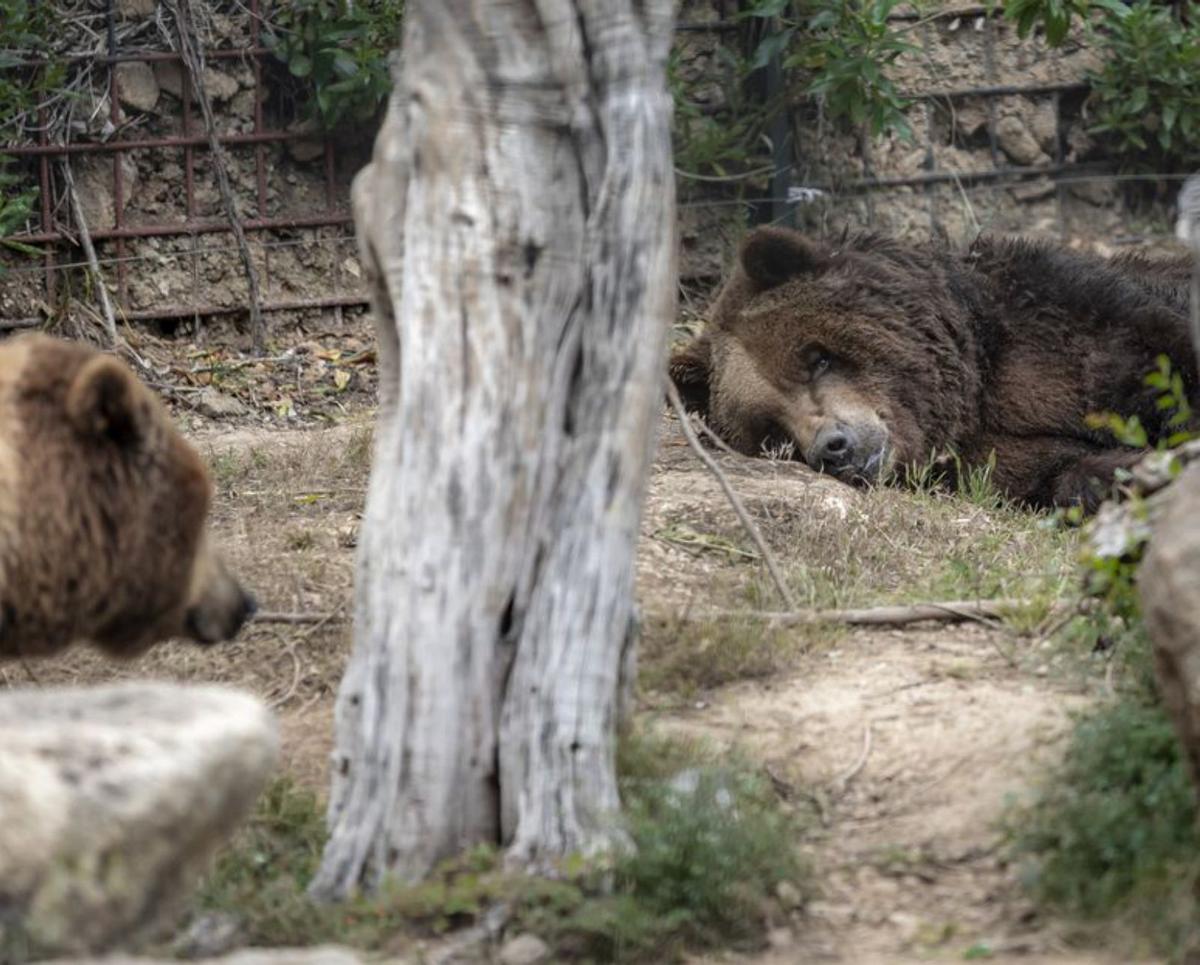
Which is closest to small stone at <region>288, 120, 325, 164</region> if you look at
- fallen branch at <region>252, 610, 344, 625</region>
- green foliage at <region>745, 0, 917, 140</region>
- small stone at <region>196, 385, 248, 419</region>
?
small stone at <region>196, 385, 248, 419</region>

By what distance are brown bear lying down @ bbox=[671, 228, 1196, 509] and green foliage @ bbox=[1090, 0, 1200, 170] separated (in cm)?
251

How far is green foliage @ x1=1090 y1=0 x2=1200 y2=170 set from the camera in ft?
36.4

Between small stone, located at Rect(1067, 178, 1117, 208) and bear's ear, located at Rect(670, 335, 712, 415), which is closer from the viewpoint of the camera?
bear's ear, located at Rect(670, 335, 712, 415)

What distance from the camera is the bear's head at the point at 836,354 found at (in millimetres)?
8695

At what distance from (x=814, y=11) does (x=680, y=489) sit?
13.7ft

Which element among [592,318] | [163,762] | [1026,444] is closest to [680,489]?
[1026,444]

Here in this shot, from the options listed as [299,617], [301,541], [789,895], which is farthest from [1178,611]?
[301,541]

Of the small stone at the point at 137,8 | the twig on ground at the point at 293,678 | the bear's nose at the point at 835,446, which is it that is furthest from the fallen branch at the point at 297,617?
the small stone at the point at 137,8

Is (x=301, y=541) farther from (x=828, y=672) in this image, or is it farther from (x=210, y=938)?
(x=210, y=938)

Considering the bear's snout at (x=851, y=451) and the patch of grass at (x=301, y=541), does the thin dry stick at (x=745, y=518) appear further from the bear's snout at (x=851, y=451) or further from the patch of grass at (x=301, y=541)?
the bear's snout at (x=851, y=451)

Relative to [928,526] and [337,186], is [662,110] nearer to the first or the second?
[928,526]

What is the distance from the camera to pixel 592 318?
450 cm

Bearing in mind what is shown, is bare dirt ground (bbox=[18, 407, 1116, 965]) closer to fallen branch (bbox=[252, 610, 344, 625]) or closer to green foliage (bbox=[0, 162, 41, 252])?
fallen branch (bbox=[252, 610, 344, 625])

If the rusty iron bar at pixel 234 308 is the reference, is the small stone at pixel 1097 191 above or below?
above
